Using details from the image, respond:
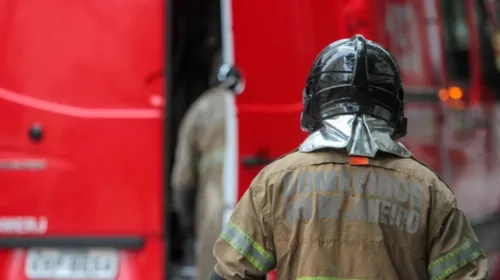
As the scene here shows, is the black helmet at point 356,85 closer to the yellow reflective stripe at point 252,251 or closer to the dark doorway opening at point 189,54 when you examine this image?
the yellow reflective stripe at point 252,251

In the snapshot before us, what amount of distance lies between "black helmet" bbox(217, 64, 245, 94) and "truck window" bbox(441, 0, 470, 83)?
164 centimetres

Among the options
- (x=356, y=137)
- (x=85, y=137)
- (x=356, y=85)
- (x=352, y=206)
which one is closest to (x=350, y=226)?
(x=352, y=206)

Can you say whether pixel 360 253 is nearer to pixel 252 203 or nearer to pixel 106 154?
pixel 252 203

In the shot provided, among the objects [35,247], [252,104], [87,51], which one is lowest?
[35,247]

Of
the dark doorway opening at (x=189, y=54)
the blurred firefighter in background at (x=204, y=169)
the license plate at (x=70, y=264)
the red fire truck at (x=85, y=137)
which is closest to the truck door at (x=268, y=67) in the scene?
the red fire truck at (x=85, y=137)

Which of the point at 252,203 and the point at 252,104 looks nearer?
the point at 252,203

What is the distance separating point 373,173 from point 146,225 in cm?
190

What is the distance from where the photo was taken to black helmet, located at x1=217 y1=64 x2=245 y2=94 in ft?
12.0

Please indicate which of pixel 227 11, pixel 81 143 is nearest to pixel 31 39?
pixel 81 143

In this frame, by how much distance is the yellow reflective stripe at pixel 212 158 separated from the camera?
4.32 meters

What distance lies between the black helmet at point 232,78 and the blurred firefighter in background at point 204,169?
1.87 ft

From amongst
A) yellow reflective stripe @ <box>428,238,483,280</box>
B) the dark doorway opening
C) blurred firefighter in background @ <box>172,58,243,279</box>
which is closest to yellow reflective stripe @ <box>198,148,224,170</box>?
blurred firefighter in background @ <box>172,58,243,279</box>

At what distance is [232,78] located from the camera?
3.67m

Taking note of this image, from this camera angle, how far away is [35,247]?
3.94 meters
